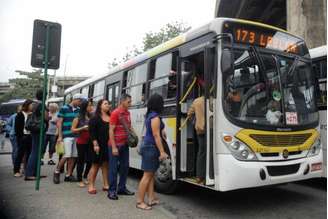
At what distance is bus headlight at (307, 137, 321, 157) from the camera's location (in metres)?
5.78

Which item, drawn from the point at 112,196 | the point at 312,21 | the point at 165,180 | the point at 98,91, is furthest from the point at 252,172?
the point at 312,21

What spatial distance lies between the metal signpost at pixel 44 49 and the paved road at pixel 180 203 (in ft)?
1.92

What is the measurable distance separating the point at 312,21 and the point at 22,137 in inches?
481

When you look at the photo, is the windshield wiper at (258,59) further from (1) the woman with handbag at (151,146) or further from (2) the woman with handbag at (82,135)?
(2) the woman with handbag at (82,135)

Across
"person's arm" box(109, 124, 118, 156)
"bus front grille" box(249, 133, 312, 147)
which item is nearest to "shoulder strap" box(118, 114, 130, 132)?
"person's arm" box(109, 124, 118, 156)

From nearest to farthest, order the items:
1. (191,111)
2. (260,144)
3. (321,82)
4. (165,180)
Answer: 1. (260,144)
2. (191,111)
3. (165,180)
4. (321,82)

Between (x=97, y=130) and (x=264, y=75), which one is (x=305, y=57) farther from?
(x=97, y=130)

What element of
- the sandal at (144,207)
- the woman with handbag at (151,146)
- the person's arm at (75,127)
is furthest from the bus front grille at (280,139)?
the person's arm at (75,127)

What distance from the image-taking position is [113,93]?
30.5 ft

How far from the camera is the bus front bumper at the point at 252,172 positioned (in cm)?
494

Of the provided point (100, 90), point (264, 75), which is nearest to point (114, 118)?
point (264, 75)

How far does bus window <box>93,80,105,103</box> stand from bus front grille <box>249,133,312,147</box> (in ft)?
19.2

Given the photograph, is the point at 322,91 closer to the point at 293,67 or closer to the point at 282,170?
the point at 293,67

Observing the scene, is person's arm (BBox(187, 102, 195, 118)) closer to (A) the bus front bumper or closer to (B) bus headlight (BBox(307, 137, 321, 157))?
(A) the bus front bumper
